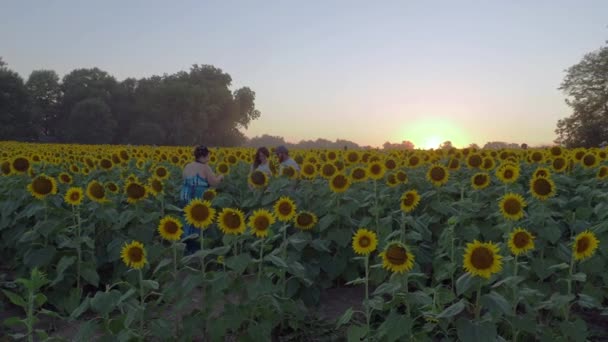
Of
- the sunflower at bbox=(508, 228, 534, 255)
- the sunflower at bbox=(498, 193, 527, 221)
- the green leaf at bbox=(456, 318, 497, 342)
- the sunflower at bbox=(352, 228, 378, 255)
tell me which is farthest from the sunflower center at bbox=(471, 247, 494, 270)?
the sunflower at bbox=(498, 193, 527, 221)

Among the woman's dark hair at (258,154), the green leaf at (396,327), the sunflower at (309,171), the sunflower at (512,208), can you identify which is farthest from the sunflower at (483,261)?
the woman's dark hair at (258,154)

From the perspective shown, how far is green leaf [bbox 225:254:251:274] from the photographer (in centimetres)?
438

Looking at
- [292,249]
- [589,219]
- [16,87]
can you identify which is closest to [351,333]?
[292,249]

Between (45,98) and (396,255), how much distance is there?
72323mm

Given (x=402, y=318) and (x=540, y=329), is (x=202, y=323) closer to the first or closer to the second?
(x=402, y=318)

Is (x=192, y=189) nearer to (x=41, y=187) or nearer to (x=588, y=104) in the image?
(x=41, y=187)

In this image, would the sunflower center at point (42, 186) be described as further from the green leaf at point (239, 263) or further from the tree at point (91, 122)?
the tree at point (91, 122)

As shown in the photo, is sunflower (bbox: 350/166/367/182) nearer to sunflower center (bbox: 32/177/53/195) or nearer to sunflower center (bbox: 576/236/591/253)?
sunflower center (bbox: 576/236/591/253)

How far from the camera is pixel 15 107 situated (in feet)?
199

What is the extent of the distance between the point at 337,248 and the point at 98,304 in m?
3.26

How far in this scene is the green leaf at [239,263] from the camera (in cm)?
438

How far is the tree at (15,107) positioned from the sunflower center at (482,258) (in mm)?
63494

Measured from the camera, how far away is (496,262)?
3.65 meters

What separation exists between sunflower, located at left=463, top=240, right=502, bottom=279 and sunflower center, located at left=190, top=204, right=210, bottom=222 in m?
2.43
